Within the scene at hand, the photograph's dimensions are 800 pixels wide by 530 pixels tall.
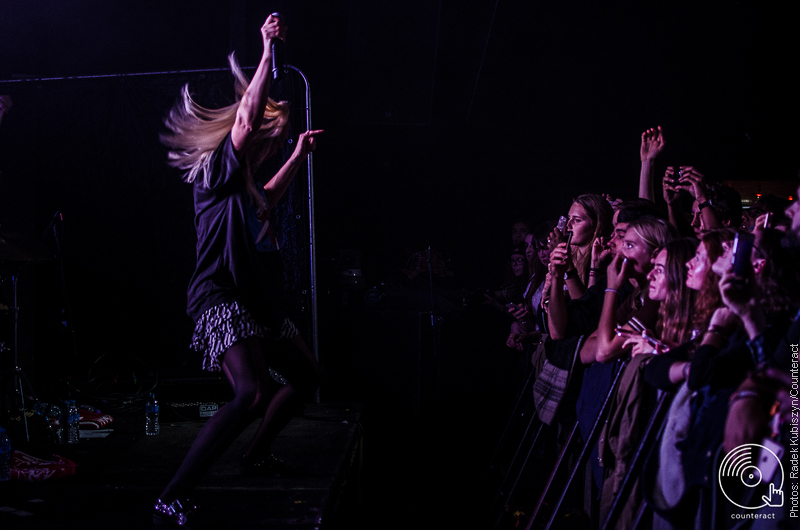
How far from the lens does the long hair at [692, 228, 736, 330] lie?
6.32 ft

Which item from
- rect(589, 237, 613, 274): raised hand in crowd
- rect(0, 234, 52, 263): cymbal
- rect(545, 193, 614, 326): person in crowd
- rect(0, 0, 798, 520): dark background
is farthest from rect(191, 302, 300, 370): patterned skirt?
rect(0, 0, 798, 520): dark background

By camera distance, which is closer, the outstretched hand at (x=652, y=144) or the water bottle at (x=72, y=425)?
the outstretched hand at (x=652, y=144)

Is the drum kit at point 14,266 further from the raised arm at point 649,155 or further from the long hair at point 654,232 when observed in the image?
the raised arm at point 649,155

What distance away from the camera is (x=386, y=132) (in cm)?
834

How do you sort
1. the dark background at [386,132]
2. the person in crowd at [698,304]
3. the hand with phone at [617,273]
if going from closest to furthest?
the person in crowd at [698,304], the hand with phone at [617,273], the dark background at [386,132]

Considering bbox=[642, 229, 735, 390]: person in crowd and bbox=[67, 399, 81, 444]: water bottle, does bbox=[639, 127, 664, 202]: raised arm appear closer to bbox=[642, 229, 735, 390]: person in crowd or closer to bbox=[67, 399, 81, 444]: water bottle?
bbox=[642, 229, 735, 390]: person in crowd

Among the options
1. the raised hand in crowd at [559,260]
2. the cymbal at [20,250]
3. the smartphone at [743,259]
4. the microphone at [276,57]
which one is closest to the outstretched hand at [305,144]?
the microphone at [276,57]

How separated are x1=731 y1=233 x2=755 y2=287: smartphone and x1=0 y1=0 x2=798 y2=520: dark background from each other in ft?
12.1

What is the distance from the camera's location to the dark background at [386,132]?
5.27 meters

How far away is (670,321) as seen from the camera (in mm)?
2160

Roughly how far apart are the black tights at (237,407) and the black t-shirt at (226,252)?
190mm

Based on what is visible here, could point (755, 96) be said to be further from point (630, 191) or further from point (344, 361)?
point (344, 361)

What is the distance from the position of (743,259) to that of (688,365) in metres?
0.38

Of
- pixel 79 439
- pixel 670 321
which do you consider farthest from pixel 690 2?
pixel 79 439
